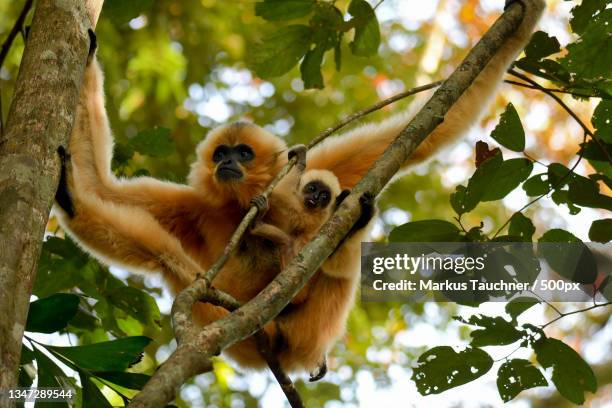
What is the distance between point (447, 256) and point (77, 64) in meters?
1.84

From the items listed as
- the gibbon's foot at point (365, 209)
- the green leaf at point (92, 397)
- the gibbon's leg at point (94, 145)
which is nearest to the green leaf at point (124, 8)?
the gibbon's leg at point (94, 145)

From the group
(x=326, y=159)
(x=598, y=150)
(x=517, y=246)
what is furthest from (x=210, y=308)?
(x=598, y=150)

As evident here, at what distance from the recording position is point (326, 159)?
4840 millimetres

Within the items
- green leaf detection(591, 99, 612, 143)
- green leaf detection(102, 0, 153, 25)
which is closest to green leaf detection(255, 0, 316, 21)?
green leaf detection(102, 0, 153, 25)

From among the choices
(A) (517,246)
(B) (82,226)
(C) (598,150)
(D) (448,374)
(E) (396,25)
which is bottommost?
(D) (448,374)

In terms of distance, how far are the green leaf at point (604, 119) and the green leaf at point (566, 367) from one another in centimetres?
95

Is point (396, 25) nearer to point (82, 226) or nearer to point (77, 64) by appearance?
point (82, 226)

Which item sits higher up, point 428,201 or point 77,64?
point 428,201

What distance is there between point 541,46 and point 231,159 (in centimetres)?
206

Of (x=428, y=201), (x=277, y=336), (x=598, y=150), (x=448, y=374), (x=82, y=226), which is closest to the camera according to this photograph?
(x=448, y=374)

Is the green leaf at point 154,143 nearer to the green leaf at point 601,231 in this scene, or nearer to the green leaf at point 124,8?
the green leaf at point 124,8

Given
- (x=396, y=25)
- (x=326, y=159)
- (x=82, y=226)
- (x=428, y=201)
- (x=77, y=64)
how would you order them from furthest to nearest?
(x=396, y=25) < (x=428, y=201) < (x=326, y=159) < (x=82, y=226) < (x=77, y=64)

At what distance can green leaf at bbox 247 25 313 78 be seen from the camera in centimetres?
423

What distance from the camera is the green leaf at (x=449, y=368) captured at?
303 cm
